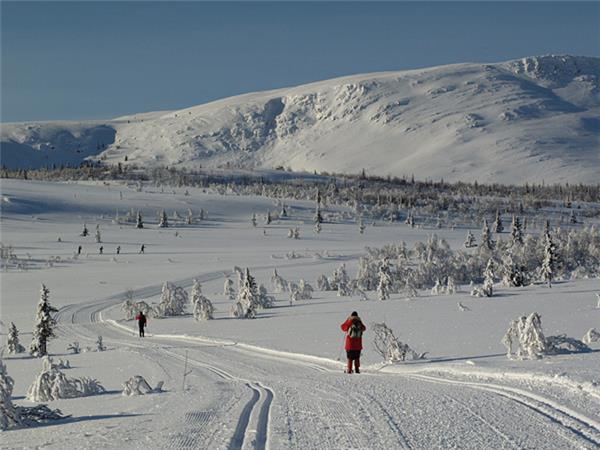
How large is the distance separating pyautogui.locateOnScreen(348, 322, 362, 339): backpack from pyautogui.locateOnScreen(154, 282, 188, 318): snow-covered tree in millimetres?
22396

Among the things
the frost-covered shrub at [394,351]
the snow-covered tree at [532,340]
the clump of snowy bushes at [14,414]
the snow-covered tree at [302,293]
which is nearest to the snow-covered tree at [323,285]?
the snow-covered tree at [302,293]

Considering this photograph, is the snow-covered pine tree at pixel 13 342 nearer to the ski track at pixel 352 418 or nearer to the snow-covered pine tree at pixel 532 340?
the ski track at pixel 352 418

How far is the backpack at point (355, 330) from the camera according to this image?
13.7m

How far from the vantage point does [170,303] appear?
3559 centimetres

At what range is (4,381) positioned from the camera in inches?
342

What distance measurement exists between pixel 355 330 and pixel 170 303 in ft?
75.3

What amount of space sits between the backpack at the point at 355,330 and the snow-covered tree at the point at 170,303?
2240cm

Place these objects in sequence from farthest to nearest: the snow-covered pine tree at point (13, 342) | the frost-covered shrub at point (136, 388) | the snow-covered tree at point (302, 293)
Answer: the snow-covered tree at point (302, 293) → the snow-covered pine tree at point (13, 342) → the frost-covered shrub at point (136, 388)

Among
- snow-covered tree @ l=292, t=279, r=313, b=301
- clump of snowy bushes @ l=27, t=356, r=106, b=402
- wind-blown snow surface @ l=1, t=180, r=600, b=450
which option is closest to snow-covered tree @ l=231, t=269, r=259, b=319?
wind-blown snow surface @ l=1, t=180, r=600, b=450

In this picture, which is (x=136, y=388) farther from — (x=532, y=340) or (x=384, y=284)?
(x=384, y=284)

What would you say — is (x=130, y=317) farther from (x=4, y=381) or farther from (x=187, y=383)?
(x=4, y=381)

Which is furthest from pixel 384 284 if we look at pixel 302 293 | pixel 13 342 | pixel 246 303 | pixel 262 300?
pixel 13 342

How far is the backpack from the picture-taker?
13.7 m

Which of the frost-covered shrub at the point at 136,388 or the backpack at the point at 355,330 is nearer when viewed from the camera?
the frost-covered shrub at the point at 136,388
